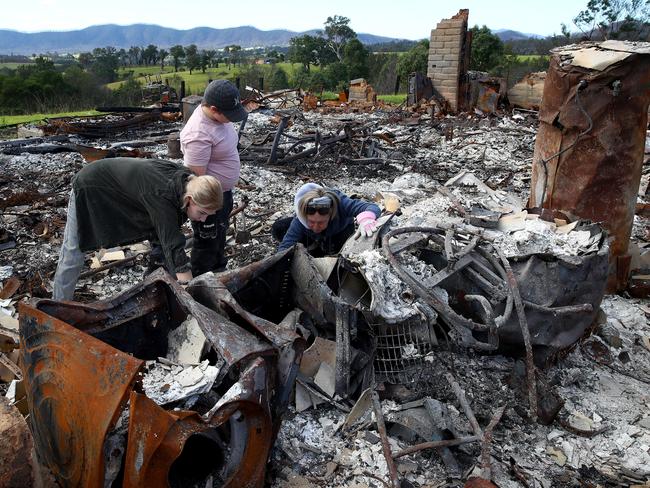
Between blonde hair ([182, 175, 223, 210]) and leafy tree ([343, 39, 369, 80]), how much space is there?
3492cm

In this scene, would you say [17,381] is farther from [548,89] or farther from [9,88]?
[9,88]

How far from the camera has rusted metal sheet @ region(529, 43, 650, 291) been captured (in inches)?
148

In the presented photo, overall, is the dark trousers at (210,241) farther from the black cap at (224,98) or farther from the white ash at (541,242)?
the white ash at (541,242)

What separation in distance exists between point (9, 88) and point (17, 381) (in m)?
32.5

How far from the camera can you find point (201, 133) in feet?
12.2

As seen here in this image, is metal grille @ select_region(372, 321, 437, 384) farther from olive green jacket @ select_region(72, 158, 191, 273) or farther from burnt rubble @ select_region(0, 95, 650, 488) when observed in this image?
olive green jacket @ select_region(72, 158, 191, 273)

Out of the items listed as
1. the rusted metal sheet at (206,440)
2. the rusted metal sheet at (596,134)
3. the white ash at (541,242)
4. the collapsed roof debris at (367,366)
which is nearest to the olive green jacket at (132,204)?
the collapsed roof debris at (367,366)

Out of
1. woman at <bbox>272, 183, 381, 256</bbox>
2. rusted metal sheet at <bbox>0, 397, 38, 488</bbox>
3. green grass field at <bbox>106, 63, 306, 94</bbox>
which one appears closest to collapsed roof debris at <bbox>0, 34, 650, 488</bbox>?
rusted metal sheet at <bbox>0, 397, 38, 488</bbox>

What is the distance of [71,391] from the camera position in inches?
76.5

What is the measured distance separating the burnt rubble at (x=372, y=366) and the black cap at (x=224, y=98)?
4.36ft

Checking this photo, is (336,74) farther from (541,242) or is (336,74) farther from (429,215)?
(541,242)

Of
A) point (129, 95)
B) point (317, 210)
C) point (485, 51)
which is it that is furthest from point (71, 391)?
point (129, 95)

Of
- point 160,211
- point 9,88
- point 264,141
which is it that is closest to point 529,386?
point 160,211

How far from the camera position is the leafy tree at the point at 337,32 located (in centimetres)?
4542
